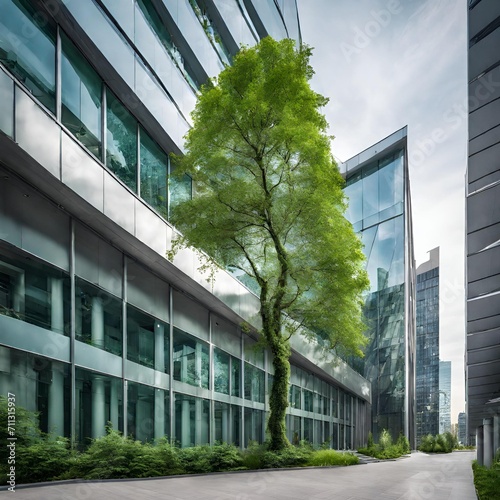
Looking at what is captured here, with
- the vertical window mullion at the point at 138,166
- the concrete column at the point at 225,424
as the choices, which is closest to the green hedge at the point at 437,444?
the concrete column at the point at 225,424

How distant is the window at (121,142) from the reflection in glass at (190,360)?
5.44m

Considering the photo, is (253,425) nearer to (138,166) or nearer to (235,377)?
(235,377)

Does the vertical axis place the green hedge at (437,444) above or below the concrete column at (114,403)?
below

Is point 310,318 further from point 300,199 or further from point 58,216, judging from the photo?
point 58,216

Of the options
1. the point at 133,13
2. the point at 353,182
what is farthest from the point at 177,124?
the point at 353,182

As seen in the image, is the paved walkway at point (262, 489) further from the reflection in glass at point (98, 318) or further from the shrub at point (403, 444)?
the shrub at point (403, 444)

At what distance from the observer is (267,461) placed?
16.9 metres

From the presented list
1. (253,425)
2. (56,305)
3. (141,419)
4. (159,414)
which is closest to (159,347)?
(159,414)

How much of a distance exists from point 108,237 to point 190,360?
244 inches

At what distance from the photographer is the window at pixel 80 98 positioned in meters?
13.7

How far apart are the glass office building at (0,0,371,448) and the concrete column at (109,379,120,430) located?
0.04 meters

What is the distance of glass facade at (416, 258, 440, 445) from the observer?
9225cm

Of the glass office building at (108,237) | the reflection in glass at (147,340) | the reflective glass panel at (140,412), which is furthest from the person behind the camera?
the reflection in glass at (147,340)

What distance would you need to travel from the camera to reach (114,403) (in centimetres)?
1476
